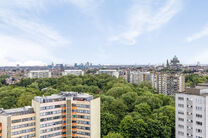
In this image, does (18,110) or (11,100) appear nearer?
(18,110)

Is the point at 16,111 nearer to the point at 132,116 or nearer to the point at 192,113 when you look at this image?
the point at 132,116

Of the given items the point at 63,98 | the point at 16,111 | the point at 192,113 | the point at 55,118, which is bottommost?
the point at 55,118

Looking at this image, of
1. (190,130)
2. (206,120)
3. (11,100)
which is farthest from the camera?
(11,100)

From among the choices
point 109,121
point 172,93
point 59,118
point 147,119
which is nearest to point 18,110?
point 59,118

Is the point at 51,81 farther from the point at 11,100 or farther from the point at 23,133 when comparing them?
the point at 23,133

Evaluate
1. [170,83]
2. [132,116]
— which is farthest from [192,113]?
[170,83]
